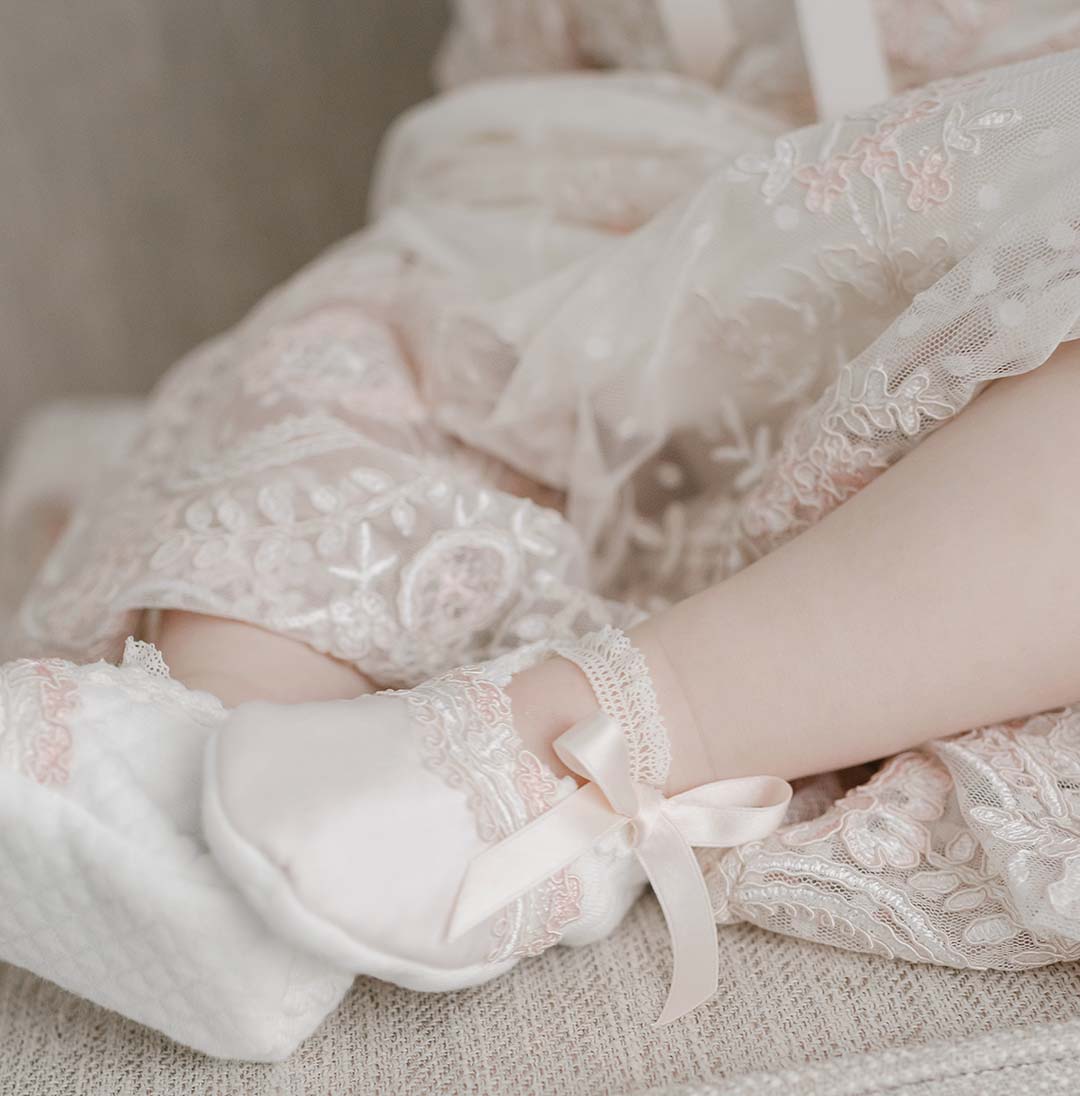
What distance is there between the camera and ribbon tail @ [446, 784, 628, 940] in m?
0.50

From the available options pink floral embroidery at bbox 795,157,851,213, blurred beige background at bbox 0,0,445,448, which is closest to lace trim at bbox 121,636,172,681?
pink floral embroidery at bbox 795,157,851,213

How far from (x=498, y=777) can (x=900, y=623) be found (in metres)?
0.20

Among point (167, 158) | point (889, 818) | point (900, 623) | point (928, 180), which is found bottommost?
point (889, 818)

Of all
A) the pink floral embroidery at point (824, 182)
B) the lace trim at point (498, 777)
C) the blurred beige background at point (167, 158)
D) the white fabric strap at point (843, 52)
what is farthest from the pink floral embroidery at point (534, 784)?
the blurred beige background at point (167, 158)

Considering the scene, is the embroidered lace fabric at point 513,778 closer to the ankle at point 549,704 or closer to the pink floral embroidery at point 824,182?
→ the ankle at point 549,704

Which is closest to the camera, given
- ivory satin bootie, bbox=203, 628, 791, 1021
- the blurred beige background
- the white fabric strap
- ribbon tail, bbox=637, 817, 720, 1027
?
ivory satin bootie, bbox=203, 628, 791, 1021

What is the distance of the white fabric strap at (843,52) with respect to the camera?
0.84m

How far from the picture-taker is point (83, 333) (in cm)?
172

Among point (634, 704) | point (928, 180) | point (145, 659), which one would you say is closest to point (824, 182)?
point (928, 180)

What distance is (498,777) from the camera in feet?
1.73

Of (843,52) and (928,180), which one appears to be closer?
(928,180)

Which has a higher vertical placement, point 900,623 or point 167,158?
point 167,158
